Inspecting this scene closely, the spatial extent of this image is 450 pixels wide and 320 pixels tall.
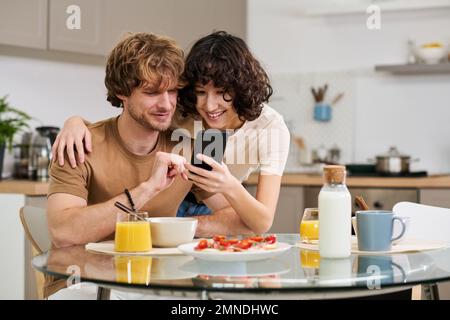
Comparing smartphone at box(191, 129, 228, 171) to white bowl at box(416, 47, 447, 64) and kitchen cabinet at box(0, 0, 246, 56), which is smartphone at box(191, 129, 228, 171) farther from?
white bowl at box(416, 47, 447, 64)

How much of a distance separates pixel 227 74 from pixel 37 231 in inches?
30.2

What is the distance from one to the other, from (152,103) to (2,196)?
5.60 ft

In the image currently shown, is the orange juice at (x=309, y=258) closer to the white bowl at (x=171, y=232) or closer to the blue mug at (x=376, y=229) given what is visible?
the blue mug at (x=376, y=229)

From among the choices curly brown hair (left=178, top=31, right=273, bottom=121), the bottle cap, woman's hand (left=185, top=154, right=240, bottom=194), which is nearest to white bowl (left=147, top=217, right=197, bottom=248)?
woman's hand (left=185, top=154, right=240, bottom=194)

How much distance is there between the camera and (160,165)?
1934mm

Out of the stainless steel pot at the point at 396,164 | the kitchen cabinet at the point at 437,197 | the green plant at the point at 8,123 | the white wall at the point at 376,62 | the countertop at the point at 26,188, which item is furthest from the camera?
the white wall at the point at 376,62

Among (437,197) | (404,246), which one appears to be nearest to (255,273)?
(404,246)

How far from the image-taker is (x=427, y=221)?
95.0 inches

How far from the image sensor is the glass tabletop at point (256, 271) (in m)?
1.34

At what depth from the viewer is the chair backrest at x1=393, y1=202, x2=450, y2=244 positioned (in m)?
2.38

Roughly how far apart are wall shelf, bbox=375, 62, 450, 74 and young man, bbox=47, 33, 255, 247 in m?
2.70

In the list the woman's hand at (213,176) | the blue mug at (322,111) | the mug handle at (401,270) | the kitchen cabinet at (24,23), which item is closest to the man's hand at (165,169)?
the woman's hand at (213,176)

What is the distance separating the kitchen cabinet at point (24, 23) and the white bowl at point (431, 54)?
235 cm
